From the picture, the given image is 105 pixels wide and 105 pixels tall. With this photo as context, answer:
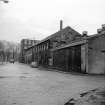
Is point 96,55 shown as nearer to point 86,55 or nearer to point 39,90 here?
point 86,55

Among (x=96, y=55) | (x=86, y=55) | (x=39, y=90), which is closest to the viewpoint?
(x=39, y=90)

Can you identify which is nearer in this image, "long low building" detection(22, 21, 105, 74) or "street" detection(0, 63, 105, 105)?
"street" detection(0, 63, 105, 105)

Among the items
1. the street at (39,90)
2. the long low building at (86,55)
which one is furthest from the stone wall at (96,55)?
the street at (39,90)

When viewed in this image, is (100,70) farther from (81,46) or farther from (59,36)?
(59,36)

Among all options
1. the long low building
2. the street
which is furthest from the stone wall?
the street

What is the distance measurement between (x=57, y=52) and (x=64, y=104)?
3228cm

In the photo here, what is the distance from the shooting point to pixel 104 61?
26.0m

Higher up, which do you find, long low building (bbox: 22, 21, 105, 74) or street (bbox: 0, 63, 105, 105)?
long low building (bbox: 22, 21, 105, 74)

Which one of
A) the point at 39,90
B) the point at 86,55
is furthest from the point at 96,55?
the point at 39,90

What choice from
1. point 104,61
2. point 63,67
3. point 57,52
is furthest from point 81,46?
point 57,52

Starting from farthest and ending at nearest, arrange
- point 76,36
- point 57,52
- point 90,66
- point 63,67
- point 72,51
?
point 76,36, point 57,52, point 63,67, point 72,51, point 90,66

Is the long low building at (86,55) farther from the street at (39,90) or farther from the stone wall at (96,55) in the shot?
the street at (39,90)

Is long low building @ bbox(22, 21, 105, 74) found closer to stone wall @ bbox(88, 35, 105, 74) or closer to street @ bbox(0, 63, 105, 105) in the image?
stone wall @ bbox(88, 35, 105, 74)

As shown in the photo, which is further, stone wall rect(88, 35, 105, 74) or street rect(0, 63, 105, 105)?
stone wall rect(88, 35, 105, 74)
